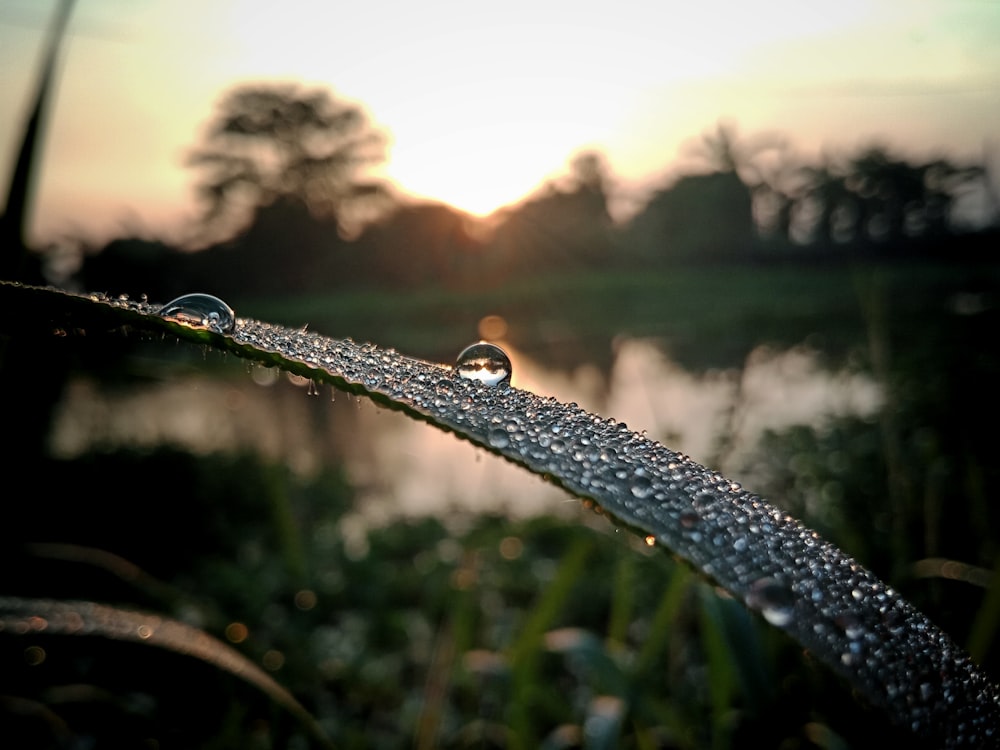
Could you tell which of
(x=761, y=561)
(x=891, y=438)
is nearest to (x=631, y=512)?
(x=761, y=561)

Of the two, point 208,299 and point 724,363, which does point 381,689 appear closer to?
point 208,299

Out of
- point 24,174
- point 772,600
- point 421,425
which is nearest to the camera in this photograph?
point 772,600

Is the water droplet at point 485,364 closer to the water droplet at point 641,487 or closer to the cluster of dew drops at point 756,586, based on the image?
the cluster of dew drops at point 756,586

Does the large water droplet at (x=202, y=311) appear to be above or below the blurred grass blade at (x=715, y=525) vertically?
above

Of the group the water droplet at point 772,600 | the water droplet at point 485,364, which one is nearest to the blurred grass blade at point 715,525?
the water droplet at point 772,600

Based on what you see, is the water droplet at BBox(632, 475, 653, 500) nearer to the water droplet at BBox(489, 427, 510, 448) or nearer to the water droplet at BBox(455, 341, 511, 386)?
the water droplet at BBox(489, 427, 510, 448)

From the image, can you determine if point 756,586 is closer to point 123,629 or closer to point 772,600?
point 772,600

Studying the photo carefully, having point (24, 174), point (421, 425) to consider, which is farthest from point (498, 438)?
point (421, 425)
